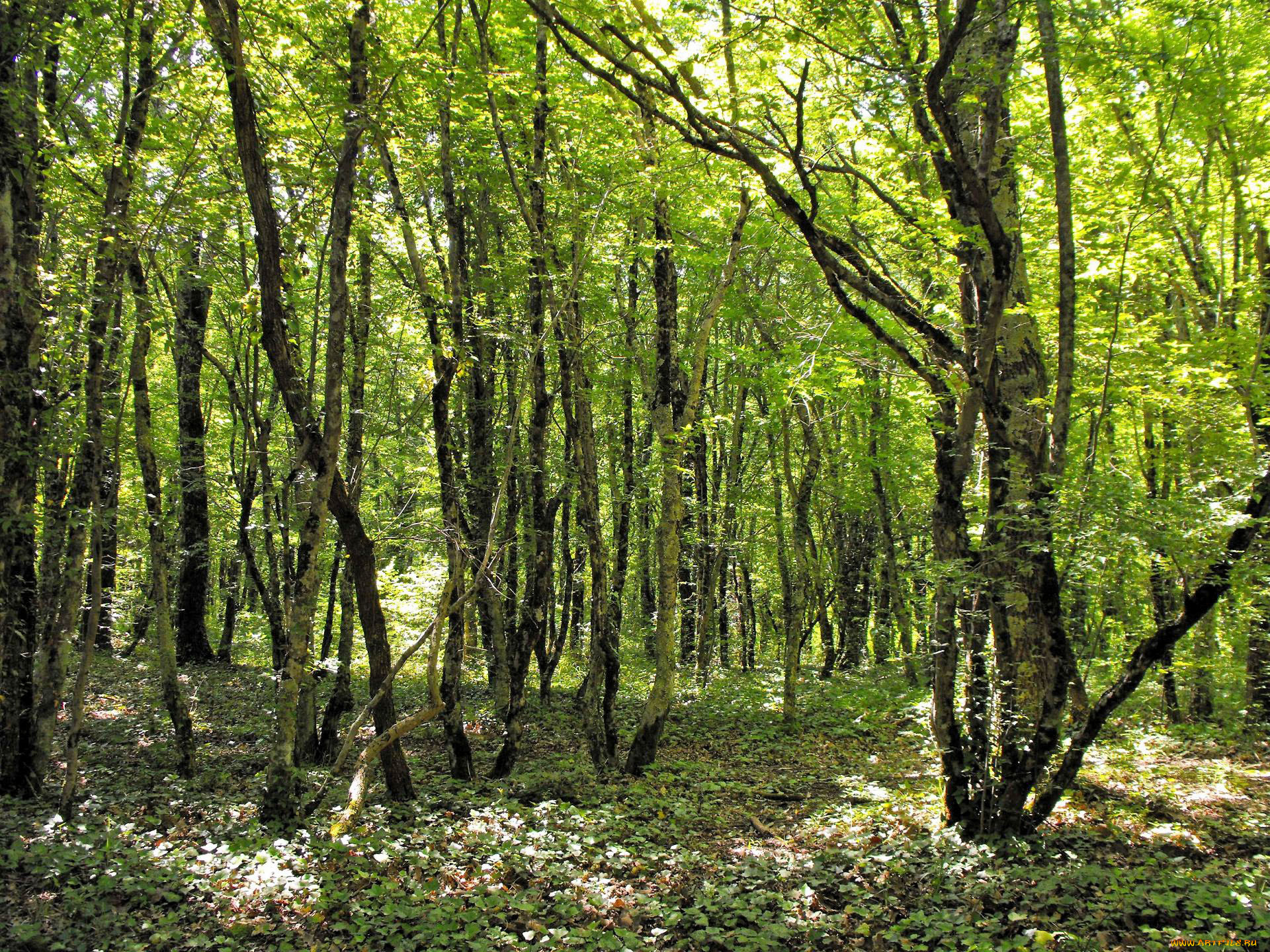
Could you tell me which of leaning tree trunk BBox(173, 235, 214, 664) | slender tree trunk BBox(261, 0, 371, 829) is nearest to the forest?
slender tree trunk BBox(261, 0, 371, 829)

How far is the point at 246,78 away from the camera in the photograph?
6.27 m

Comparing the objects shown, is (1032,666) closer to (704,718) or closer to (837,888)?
(837,888)

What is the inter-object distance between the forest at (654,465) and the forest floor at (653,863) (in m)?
0.05

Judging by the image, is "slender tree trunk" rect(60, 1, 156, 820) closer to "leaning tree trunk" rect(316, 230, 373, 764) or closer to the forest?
the forest

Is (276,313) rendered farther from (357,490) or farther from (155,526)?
(155,526)

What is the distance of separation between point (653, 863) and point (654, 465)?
6.55m

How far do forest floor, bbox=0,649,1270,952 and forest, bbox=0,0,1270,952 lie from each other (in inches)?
1.8

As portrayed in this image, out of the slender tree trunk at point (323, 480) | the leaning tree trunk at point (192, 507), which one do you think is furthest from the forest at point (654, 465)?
the leaning tree trunk at point (192, 507)

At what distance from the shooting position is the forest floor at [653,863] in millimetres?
4609

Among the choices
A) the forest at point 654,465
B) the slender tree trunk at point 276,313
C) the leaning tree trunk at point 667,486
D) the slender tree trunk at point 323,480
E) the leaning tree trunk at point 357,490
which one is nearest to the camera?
the forest at point 654,465

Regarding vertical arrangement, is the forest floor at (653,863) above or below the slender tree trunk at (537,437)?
below

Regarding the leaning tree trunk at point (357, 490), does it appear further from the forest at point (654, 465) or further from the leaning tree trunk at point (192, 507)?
the leaning tree trunk at point (192, 507)

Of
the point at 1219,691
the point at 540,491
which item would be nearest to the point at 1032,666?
the point at 540,491

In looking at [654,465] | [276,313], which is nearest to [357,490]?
[276,313]
